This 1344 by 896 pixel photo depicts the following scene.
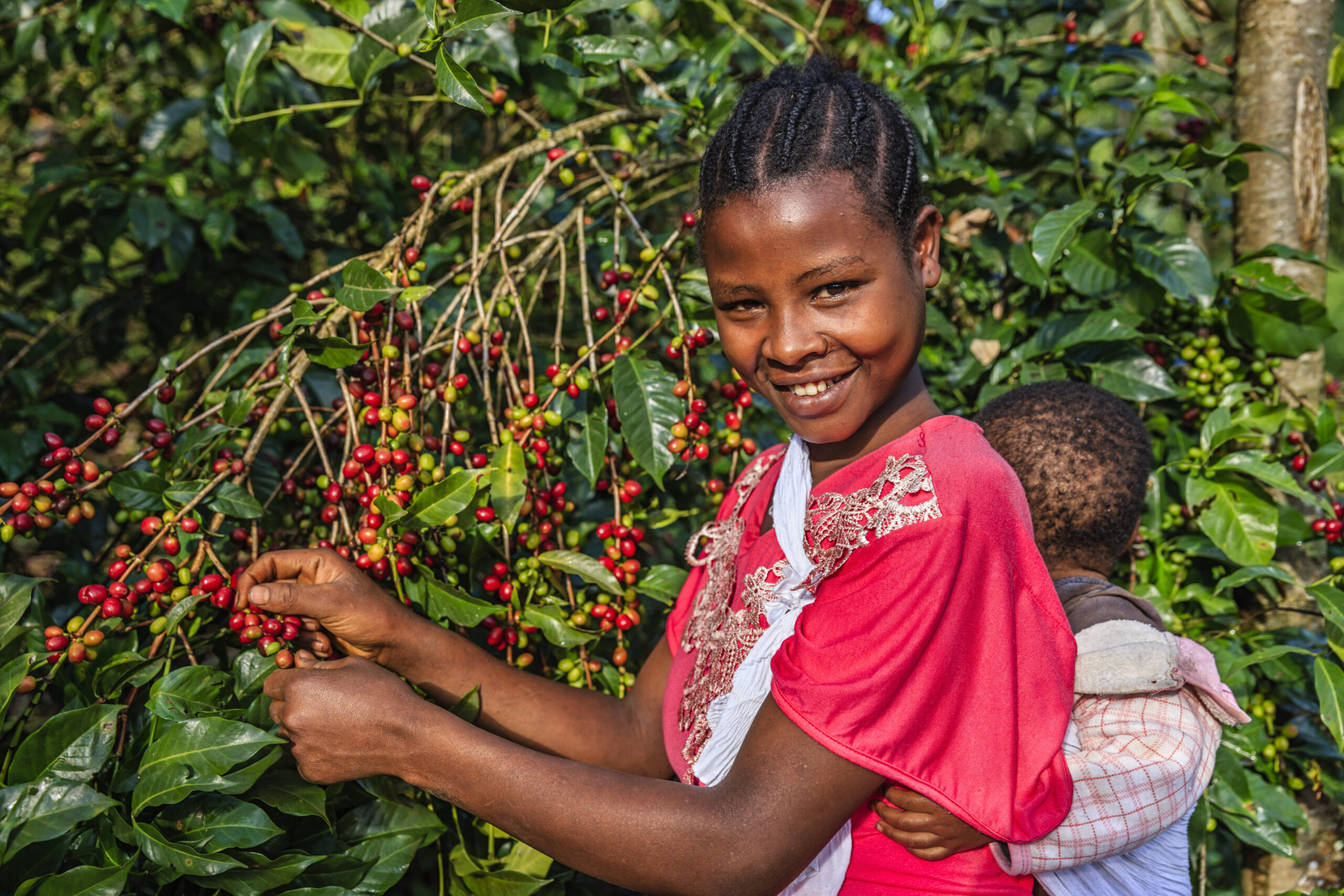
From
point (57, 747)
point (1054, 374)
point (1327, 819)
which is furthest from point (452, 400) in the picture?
point (1327, 819)

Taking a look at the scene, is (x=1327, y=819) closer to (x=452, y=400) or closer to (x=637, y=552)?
(x=637, y=552)

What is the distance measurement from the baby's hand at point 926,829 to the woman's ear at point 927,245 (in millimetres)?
750

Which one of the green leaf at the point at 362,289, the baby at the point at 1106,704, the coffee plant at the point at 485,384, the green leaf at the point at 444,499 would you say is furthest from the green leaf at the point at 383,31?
the baby at the point at 1106,704

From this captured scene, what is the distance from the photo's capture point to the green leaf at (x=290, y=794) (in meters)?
1.38

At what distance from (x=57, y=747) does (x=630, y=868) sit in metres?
0.86

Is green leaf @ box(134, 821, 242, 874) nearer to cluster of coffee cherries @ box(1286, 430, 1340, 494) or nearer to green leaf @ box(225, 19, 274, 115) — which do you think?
green leaf @ box(225, 19, 274, 115)

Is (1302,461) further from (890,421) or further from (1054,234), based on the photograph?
(890,421)

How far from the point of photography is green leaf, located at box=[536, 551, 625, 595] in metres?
1.68

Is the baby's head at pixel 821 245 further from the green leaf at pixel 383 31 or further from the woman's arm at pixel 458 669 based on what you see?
the green leaf at pixel 383 31

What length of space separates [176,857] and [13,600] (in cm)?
55

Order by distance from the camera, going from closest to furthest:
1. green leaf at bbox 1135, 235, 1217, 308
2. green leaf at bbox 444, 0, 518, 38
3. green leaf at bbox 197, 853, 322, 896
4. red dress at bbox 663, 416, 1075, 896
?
red dress at bbox 663, 416, 1075, 896 < green leaf at bbox 197, 853, 322, 896 < green leaf at bbox 444, 0, 518, 38 < green leaf at bbox 1135, 235, 1217, 308

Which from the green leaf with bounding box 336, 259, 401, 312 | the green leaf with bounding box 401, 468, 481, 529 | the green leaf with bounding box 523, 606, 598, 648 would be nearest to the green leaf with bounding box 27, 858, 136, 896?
the green leaf with bounding box 401, 468, 481, 529

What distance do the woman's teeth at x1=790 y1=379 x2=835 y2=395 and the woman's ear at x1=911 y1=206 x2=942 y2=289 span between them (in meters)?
0.22

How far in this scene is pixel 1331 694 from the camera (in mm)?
1745
